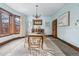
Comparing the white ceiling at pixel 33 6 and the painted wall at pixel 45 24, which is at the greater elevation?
the white ceiling at pixel 33 6

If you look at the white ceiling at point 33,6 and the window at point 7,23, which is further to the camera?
the white ceiling at point 33,6

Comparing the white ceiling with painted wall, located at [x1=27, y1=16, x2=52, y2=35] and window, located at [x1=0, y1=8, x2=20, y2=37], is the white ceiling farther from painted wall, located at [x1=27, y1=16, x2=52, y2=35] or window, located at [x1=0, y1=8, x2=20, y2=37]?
painted wall, located at [x1=27, y1=16, x2=52, y2=35]

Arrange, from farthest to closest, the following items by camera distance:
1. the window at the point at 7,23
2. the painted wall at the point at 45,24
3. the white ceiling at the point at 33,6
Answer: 1. the painted wall at the point at 45,24
2. the white ceiling at the point at 33,6
3. the window at the point at 7,23

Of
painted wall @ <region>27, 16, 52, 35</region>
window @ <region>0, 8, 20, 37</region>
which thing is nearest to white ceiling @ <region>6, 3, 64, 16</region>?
window @ <region>0, 8, 20, 37</region>

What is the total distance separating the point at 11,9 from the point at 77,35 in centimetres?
402

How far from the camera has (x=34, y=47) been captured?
4.23 meters

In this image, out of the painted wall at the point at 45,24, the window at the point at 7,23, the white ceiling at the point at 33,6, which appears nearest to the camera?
the window at the point at 7,23

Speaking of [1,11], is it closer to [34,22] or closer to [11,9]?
[11,9]

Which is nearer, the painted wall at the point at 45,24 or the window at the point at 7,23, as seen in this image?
the window at the point at 7,23

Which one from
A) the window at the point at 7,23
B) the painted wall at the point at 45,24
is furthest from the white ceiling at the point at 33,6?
the painted wall at the point at 45,24

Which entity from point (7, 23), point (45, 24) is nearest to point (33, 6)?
point (7, 23)

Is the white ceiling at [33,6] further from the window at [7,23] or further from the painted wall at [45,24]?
the painted wall at [45,24]

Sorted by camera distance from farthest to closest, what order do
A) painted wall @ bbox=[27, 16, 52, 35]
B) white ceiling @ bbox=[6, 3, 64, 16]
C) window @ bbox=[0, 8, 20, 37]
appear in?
painted wall @ bbox=[27, 16, 52, 35], white ceiling @ bbox=[6, 3, 64, 16], window @ bbox=[0, 8, 20, 37]

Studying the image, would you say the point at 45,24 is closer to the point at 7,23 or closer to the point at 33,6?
the point at 33,6
